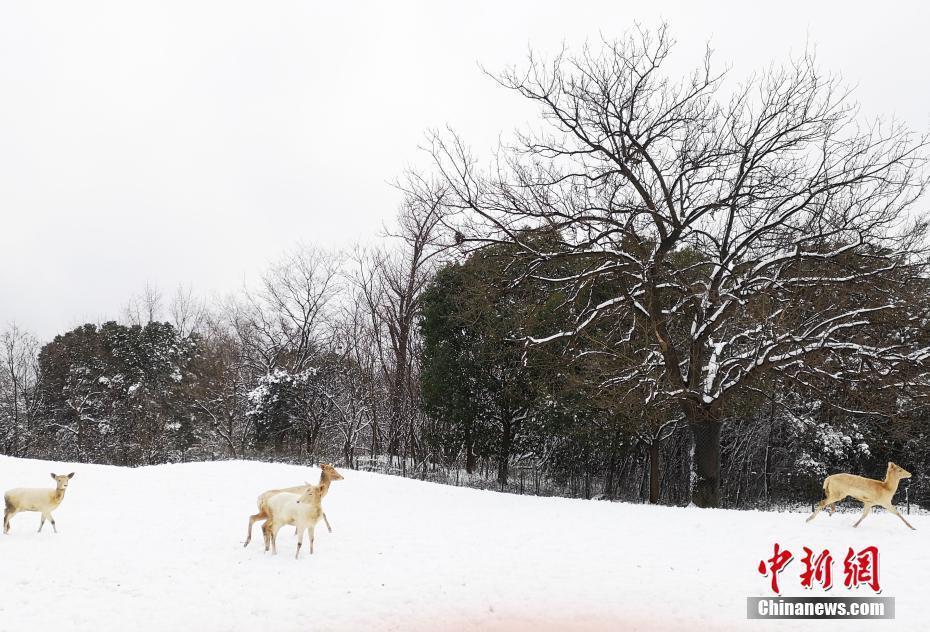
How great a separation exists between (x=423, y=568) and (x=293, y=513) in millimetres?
2070

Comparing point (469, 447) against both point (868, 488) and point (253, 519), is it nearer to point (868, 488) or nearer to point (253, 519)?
point (253, 519)

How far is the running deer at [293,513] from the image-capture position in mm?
8828

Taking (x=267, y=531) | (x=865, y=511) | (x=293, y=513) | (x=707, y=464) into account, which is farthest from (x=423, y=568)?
(x=707, y=464)

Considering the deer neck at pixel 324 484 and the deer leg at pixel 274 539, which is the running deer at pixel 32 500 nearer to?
the deer leg at pixel 274 539

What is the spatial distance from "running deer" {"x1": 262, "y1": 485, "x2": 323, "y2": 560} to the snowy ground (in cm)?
31

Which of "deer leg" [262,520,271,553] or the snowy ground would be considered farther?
"deer leg" [262,520,271,553]

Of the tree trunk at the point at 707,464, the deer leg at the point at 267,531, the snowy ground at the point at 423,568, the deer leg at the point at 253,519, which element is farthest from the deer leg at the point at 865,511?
the deer leg at the point at 253,519

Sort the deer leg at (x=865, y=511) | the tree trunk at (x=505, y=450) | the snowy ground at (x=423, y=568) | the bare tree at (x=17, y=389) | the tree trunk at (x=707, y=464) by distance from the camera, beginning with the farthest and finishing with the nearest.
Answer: the bare tree at (x=17, y=389) → the tree trunk at (x=505, y=450) → the tree trunk at (x=707, y=464) → the deer leg at (x=865, y=511) → the snowy ground at (x=423, y=568)

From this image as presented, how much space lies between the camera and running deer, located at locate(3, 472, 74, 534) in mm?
9367

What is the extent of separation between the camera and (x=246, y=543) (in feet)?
30.6

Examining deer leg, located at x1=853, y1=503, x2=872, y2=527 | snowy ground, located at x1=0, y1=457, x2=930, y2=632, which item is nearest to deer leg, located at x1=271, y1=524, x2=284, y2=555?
snowy ground, located at x1=0, y1=457, x2=930, y2=632

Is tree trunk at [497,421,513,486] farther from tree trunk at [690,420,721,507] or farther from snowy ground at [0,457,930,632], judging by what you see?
snowy ground at [0,457,930,632]

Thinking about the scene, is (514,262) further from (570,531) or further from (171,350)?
(171,350)

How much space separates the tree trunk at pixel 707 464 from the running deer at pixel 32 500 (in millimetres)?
13788
